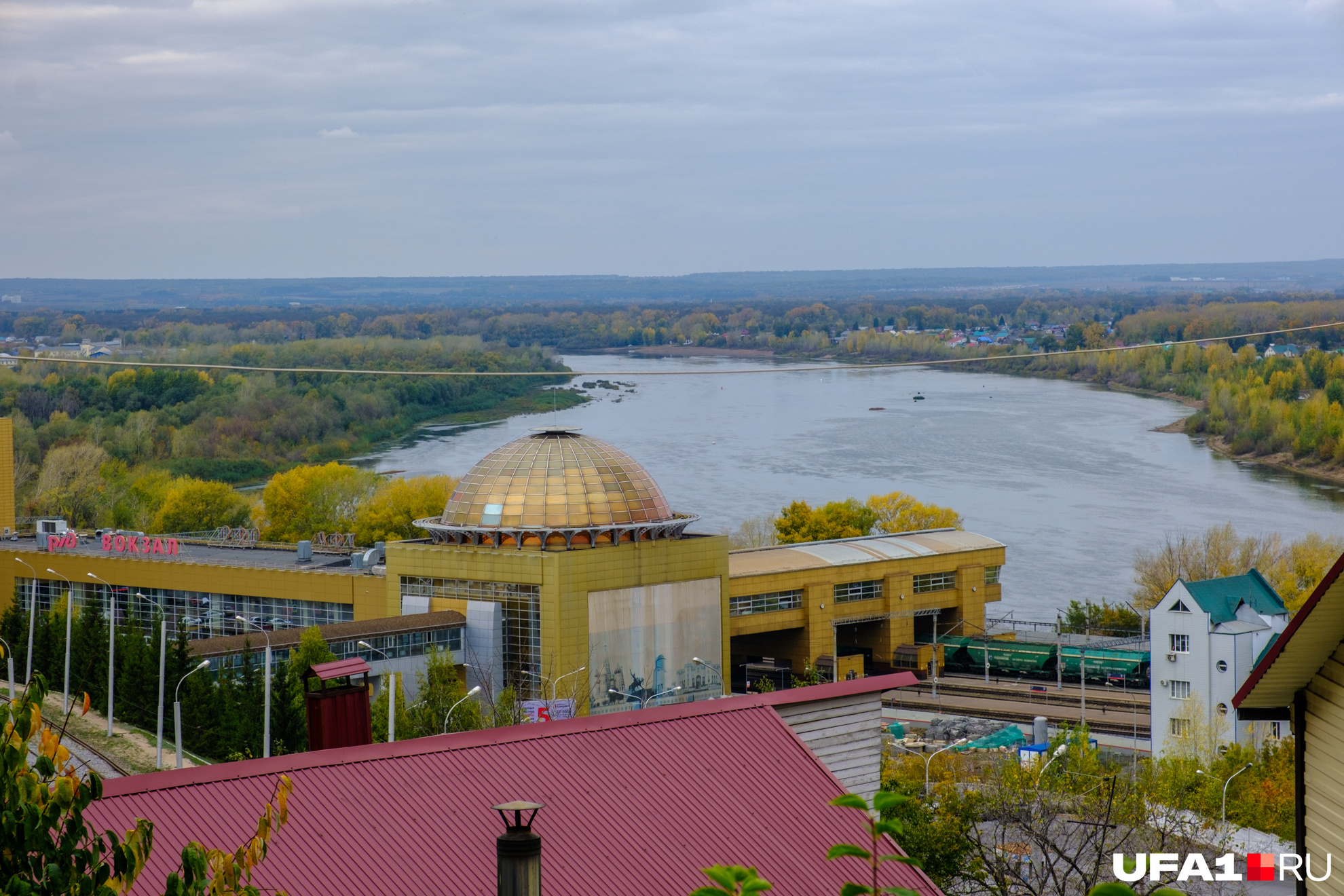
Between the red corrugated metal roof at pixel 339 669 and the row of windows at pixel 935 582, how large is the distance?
166 ft

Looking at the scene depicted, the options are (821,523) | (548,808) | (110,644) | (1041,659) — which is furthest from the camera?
(821,523)

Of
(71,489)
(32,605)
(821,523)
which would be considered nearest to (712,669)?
(32,605)

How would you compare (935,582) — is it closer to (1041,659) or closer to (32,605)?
(1041,659)

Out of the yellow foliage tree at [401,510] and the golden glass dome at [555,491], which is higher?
the golden glass dome at [555,491]

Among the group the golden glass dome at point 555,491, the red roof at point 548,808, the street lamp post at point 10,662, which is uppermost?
the red roof at point 548,808

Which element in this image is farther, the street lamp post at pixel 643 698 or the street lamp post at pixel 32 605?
the street lamp post at pixel 643 698

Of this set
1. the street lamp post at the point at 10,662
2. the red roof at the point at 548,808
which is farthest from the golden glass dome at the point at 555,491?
the red roof at the point at 548,808

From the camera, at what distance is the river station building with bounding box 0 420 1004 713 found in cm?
5238

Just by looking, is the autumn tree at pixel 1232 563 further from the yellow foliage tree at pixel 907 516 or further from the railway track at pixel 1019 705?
the railway track at pixel 1019 705

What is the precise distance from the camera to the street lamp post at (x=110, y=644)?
41562 millimetres

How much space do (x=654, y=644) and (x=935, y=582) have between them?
18.7 metres

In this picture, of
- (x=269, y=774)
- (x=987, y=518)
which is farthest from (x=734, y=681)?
(x=269, y=774)

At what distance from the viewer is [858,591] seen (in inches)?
2598

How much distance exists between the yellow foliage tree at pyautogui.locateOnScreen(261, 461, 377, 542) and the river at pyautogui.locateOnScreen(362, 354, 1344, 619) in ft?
61.1
